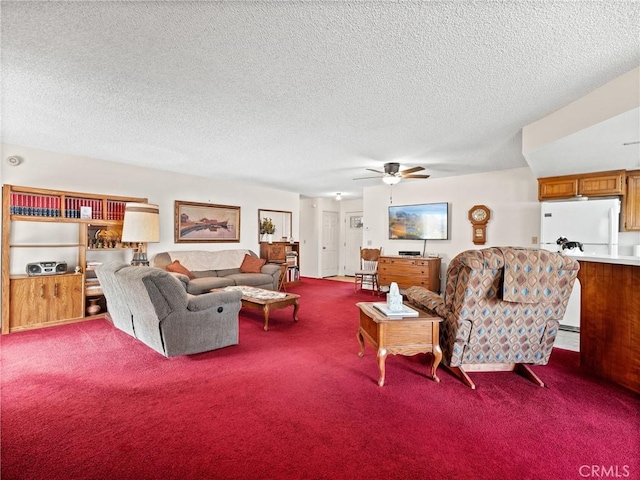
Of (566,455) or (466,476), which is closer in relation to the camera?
(466,476)

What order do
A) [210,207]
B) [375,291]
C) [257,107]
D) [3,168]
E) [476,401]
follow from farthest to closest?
1. [375,291]
2. [210,207]
3. [3,168]
4. [257,107]
5. [476,401]

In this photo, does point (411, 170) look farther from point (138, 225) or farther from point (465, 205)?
point (138, 225)

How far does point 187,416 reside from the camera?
81.4 inches

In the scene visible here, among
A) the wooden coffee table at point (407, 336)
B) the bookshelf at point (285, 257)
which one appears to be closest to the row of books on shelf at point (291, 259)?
the bookshelf at point (285, 257)

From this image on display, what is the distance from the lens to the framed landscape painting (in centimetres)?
586

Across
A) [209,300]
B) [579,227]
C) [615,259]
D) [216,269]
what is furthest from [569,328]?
[216,269]

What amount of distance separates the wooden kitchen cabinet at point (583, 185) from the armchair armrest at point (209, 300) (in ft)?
15.4

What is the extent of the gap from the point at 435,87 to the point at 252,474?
2.85 m

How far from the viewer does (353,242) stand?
9312mm

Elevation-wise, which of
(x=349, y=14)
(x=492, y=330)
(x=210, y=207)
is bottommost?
(x=492, y=330)

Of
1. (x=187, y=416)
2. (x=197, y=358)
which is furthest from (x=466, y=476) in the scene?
(x=197, y=358)

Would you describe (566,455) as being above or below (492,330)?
below

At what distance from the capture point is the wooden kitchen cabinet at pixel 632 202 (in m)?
4.10

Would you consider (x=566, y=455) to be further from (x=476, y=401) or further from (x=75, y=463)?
(x=75, y=463)
